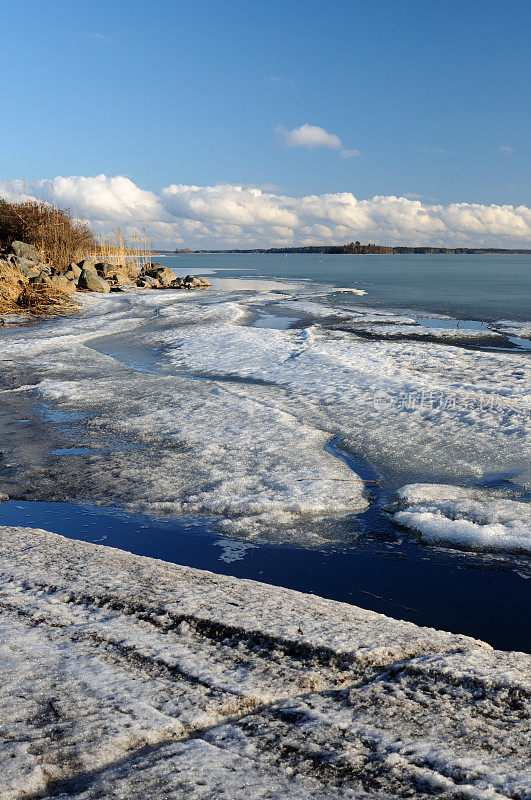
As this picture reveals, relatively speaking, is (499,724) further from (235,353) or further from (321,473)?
(235,353)

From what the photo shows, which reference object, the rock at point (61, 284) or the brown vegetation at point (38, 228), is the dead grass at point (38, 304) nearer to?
the rock at point (61, 284)

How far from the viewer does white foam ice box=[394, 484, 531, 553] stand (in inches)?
126

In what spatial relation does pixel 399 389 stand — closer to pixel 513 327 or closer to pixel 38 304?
pixel 513 327

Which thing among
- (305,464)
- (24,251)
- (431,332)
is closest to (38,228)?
(24,251)

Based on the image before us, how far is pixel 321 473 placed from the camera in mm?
4223

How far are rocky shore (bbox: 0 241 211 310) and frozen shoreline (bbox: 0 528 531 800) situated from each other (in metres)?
16.2

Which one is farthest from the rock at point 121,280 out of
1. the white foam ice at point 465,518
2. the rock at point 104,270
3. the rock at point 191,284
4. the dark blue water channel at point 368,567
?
the white foam ice at point 465,518

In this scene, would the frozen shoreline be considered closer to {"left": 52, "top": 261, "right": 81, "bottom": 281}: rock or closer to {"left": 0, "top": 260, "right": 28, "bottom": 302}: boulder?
{"left": 0, "top": 260, "right": 28, "bottom": 302}: boulder

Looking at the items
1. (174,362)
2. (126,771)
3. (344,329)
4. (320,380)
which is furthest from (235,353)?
(126,771)

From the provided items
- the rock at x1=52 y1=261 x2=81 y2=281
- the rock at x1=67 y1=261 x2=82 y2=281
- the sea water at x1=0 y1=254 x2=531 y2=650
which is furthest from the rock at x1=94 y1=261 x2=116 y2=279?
the sea water at x1=0 y1=254 x2=531 y2=650

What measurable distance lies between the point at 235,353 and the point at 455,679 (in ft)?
26.2

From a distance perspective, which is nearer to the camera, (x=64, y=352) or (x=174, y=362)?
(x=174, y=362)

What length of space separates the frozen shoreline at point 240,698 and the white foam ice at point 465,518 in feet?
3.81

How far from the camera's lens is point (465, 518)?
345cm
